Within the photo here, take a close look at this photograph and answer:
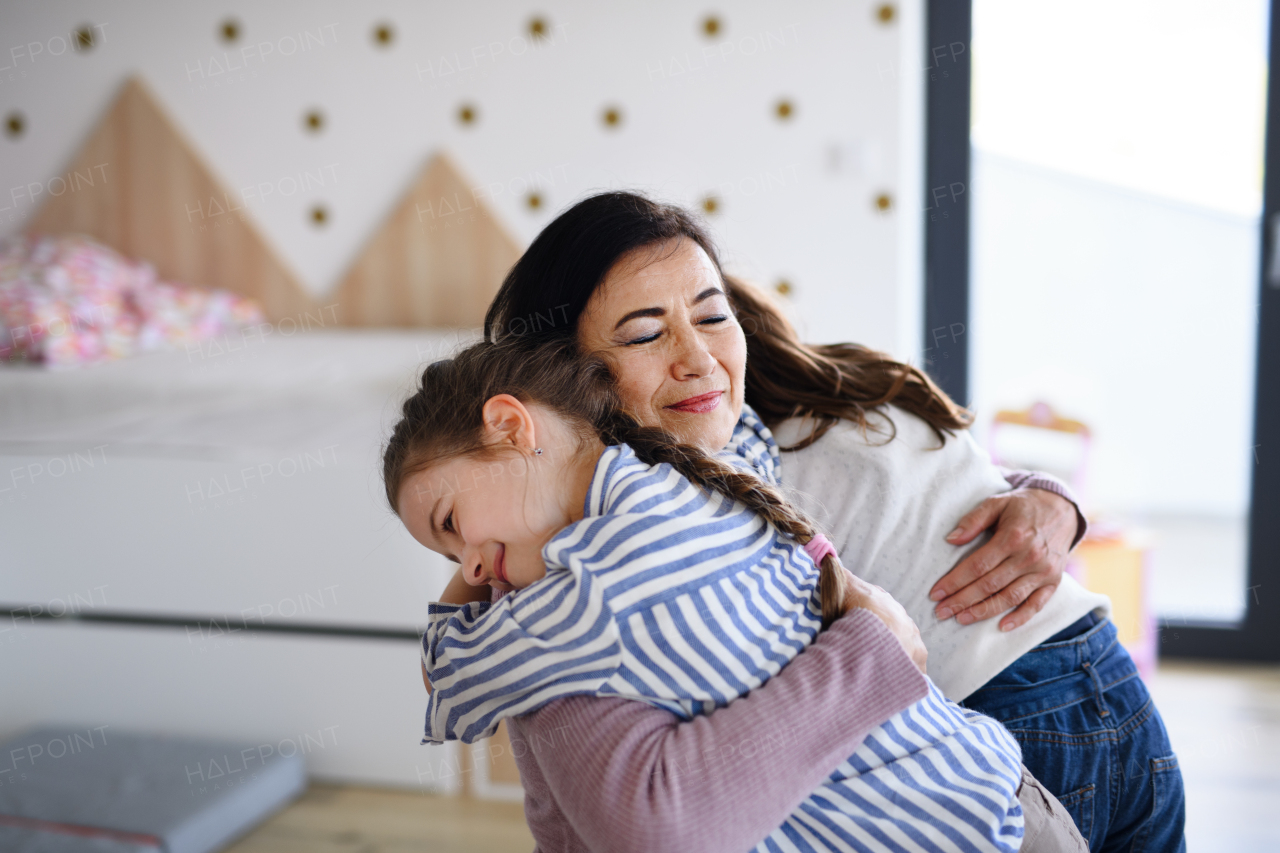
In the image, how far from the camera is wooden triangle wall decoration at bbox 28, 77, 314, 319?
329 cm

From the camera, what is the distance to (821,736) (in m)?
0.74

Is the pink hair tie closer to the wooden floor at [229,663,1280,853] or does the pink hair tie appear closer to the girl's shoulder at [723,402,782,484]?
the girl's shoulder at [723,402,782,484]

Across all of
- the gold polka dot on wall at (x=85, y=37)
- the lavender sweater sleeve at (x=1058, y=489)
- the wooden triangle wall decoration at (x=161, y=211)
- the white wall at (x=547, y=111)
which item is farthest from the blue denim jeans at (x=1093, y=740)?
the gold polka dot on wall at (x=85, y=37)

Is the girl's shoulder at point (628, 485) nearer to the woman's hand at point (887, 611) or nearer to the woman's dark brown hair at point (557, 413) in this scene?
the woman's dark brown hair at point (557, 413)

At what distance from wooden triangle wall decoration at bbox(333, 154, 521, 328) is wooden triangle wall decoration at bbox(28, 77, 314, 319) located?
23cm

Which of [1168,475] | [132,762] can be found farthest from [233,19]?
[1168,475]

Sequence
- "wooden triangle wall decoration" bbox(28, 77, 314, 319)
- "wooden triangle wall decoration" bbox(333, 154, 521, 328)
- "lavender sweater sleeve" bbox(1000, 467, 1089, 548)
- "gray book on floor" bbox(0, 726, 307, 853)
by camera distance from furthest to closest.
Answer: "wooden triangle wall decoration" bbox(28, 77, 314, 319) < "wooden triangle wall decoration" bbox(333, 154, 521, 328) < "gray book on floor" bbox(0, 726, 307, 853) < "lavender sweater sleeve" bbox(1000, 467, 1089, 548)

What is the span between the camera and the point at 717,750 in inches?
28.0

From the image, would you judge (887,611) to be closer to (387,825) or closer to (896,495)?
(896,495)

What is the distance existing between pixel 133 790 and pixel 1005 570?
5.57ft

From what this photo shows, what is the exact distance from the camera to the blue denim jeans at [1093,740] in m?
0.99

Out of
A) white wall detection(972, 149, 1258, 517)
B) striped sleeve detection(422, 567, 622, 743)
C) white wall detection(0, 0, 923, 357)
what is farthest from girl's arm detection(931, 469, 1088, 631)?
white wall detection(972, 149, 1258, 517)

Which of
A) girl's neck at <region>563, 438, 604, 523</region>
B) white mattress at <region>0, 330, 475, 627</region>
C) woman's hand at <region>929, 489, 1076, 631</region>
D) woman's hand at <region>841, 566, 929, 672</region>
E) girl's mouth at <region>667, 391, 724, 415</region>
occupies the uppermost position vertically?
girl's mouth at <region>667, 391, 724, 415</region>

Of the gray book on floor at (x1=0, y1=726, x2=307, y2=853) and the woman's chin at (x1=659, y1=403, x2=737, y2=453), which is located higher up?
the woman's chin at (x1=659, y1=403, x2=737, y2=453)
